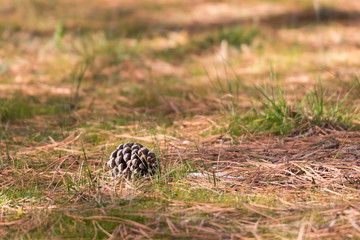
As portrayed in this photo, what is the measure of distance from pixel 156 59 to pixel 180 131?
7.13 feet

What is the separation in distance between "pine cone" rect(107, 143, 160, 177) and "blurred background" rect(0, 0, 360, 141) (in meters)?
0.66

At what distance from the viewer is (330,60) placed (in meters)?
4.57

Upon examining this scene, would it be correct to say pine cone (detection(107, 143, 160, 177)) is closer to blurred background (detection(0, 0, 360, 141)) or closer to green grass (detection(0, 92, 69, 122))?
blurred background (detection(0, 0, 360, 141))

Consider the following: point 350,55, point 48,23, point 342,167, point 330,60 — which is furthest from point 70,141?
point 48,23

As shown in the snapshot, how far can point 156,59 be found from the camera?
188 inches

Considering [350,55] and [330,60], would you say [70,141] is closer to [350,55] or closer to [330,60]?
[330,60]

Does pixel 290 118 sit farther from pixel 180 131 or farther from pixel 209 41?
pixel 209 41

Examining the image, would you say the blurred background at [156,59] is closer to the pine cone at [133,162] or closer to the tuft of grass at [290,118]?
the tuft of grass at [290,118]

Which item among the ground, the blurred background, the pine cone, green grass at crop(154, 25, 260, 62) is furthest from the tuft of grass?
green grass at crop(154, 25, 260, 62)

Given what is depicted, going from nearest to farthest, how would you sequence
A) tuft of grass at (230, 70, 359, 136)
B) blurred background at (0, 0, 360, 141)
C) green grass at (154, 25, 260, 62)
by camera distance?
tuft of grass at (230, 70, 359, 136)
blurred background at (0, 0, 360, 141)
green grass at (154, 25, 260, 62)

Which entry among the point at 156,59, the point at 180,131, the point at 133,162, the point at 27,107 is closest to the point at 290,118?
the point at 180,131

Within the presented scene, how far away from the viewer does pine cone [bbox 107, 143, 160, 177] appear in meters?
1.94

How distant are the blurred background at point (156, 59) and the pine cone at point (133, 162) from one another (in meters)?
0.66

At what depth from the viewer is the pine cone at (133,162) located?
1938 millimetres
